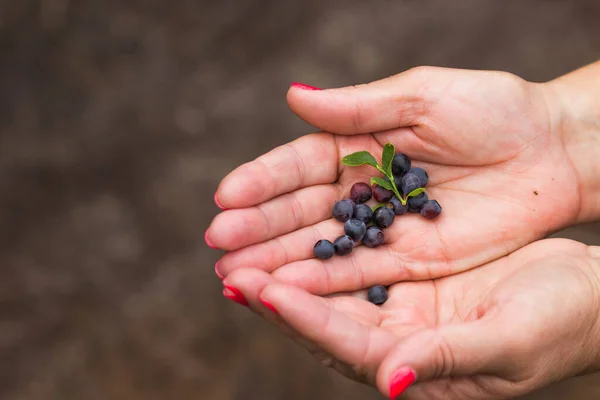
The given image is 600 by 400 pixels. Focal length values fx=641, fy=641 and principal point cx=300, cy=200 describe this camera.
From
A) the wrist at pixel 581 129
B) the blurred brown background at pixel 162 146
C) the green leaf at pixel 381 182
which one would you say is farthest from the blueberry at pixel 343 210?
the blurred brown background at pixel 162 146

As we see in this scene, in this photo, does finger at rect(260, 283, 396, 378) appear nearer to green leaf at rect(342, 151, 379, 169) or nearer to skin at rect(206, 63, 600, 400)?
skin at rect(206, 63, 600, 400)

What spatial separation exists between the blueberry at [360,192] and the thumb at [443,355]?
0.68m

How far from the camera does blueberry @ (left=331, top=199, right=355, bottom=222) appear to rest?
7.04ft

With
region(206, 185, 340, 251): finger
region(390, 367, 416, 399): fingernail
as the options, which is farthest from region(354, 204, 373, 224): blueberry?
region(390, 367, 416, 399): fingernail

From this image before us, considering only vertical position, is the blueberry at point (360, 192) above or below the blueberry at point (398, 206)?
above

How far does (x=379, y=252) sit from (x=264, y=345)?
3.84ft

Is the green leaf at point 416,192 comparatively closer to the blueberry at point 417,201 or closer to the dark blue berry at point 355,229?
the blueberry at point 417,201

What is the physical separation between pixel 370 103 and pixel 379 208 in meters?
0.36

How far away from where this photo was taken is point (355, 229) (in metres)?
2.08

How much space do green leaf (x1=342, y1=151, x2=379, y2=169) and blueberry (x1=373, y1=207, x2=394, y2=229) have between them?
0.57 ft

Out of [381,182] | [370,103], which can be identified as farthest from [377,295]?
[370,103]

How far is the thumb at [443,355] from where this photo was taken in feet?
5.17

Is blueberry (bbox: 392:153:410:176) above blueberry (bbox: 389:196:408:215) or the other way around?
above

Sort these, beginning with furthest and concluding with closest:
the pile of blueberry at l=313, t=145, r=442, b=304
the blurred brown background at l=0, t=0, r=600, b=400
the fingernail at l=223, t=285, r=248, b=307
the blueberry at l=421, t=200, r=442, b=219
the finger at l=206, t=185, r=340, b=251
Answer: the blurred brown background at l=0, t=0, r=600, b=400
the blueberry at l=421, t=200, r=442, b=219
the pile of blueberry at l=313, t=145, r=442, b=304
the finger at l=206, t=185, r=340, b=251
the fingernail at l=223, t=285, r=248, b=307
